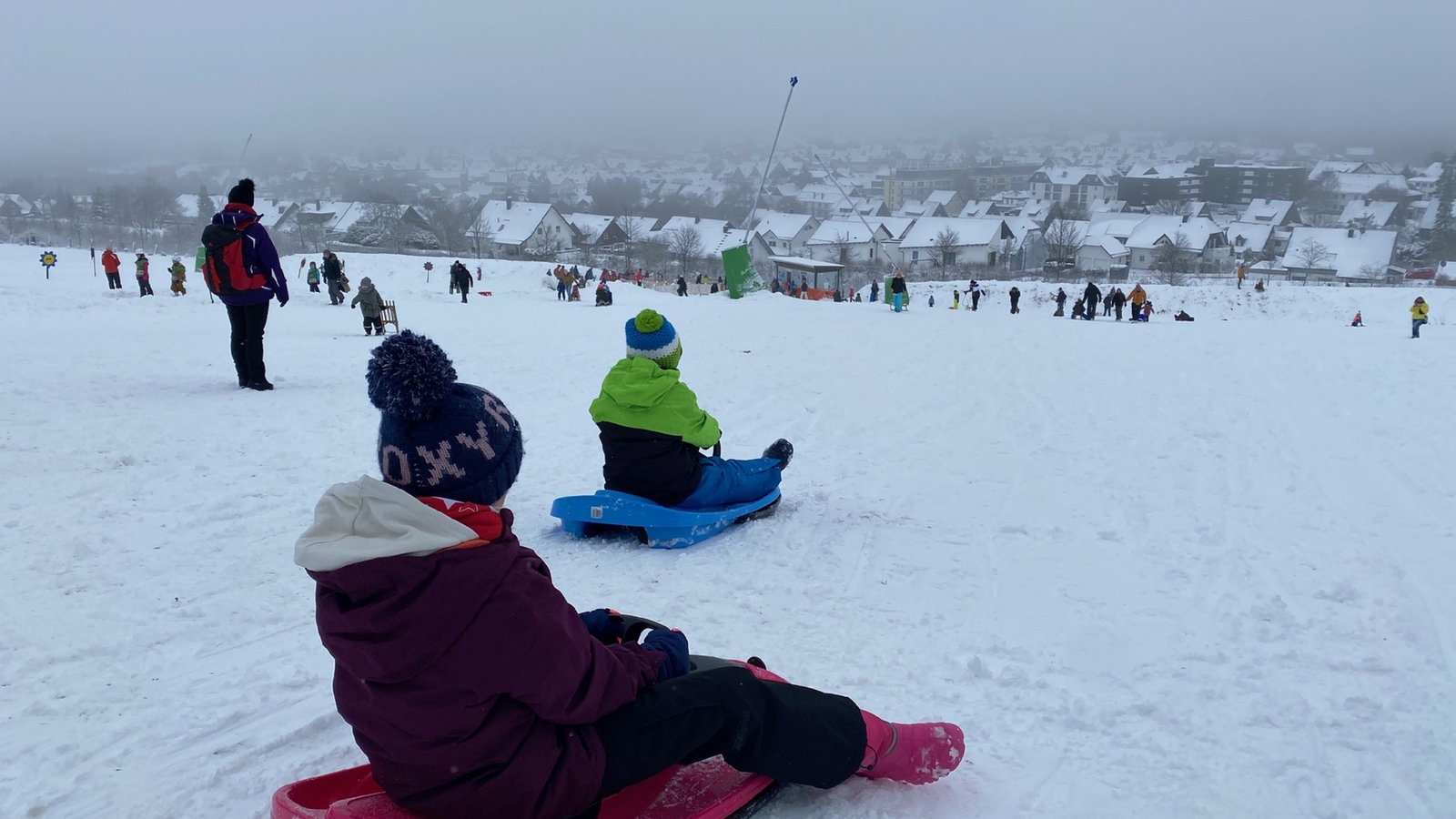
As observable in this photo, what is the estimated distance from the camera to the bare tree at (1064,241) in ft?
239

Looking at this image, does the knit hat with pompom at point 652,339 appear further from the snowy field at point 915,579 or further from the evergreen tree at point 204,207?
the evergreen tree at point 204,207

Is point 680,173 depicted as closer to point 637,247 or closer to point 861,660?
point 637,247

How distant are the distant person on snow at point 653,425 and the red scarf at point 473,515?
2.68m

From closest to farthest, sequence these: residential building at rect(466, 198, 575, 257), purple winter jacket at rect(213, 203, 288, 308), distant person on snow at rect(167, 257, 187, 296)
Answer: purple winter jacket at rect(213, 203, 288, 308) < distant person on snow at rect(167, 257, 187, 296) < residential building at rect(466, 198, 575, 257)

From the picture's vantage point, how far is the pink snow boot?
2643mm

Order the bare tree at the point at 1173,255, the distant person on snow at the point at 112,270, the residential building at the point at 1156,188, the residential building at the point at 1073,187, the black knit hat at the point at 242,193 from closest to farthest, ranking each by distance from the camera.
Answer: the black knit hat at the point at 242,193
the distant person on snow at the point at 112,270
the bare tree at the point at 1173,255
the residential building at the point at 1156,188
the residential building at the point at 1073,187

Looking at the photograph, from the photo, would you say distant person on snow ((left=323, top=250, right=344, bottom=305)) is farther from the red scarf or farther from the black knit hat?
the red scarf

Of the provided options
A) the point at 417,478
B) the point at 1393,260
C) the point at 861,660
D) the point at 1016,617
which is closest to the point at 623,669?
the point at 417,478

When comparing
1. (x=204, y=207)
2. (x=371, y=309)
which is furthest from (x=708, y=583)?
(x=204, y=207)

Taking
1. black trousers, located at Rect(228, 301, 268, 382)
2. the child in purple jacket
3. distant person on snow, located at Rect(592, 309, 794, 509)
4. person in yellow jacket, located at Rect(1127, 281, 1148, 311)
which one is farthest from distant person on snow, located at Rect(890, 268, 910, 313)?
the child in purple jacket

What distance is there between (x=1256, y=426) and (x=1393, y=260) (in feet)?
260

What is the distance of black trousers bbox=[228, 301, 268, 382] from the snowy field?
1.07ft

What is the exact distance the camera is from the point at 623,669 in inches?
90.4

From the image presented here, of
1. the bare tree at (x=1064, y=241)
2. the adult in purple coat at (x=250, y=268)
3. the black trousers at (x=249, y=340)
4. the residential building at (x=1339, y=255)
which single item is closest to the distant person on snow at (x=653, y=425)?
the adult in purple coat at (x=250, y=268)
